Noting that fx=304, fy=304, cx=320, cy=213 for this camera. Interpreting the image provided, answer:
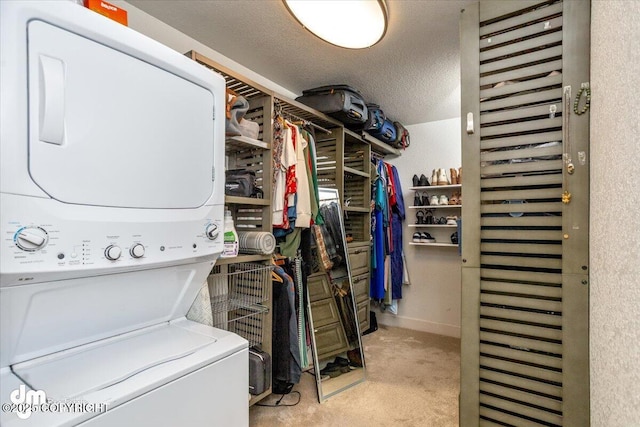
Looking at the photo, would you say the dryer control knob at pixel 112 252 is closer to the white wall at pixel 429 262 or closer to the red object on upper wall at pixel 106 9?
the red object on upper wall at pixel 106 9

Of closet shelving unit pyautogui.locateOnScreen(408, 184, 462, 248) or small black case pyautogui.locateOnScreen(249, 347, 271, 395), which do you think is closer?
small black case pyautogui.locateOnScreen(249, 347, 271, 395)

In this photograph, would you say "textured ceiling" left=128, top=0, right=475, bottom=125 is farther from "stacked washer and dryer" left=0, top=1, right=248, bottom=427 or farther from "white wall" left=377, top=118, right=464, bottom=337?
"stacked washer and dryer" left=0, top=1, right=248, bottom=427

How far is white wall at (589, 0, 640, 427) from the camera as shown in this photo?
0.66 meters

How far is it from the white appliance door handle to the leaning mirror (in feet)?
5.79

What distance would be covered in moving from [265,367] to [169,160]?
4.59ft

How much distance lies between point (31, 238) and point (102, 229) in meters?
0.15

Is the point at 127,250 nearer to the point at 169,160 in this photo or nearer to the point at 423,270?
the point at 169,160

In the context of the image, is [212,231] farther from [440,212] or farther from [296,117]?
[440,212]

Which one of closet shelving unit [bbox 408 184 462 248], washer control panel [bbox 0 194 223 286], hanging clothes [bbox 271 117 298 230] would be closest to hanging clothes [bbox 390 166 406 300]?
closet shelving unit [bbox 408 184 462 248]

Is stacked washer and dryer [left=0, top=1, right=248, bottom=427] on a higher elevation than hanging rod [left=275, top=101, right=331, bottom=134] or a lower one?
lower

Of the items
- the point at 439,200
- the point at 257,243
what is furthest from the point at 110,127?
the point at 439,200

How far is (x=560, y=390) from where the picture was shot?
48.2 inches

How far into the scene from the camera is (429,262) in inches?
140

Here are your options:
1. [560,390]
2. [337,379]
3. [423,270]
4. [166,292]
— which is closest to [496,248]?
[560,390]
